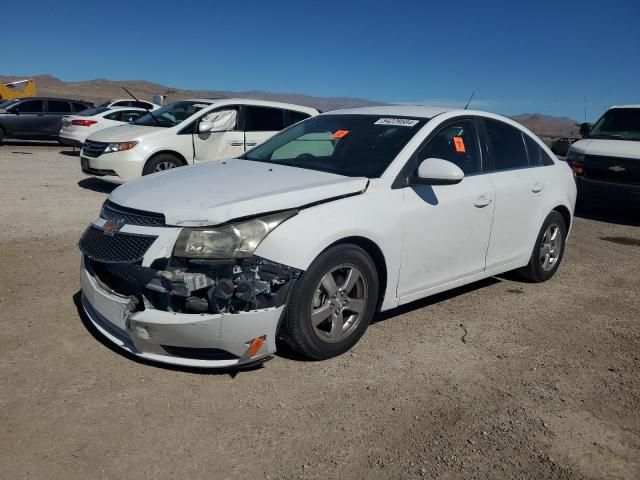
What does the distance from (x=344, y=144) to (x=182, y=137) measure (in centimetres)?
580

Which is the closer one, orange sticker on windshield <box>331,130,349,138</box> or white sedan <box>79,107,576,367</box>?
white sedan <box>79,107,576,367</box>

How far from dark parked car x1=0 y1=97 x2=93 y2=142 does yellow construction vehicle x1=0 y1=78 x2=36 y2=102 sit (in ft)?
34.4

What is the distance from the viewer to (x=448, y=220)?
4391 mm

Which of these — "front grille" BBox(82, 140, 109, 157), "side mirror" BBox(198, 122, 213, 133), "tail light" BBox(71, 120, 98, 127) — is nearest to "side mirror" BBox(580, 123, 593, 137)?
"side mirror" BBox(198, 122, 213, 133)

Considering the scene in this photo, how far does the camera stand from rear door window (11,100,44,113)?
58.9ft

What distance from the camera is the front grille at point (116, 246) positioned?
343 centimetres

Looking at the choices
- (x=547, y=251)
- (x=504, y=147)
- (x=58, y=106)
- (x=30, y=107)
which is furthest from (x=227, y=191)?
(x=58, y=106)

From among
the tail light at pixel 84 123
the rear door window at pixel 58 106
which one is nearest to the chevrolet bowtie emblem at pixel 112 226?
the tail light at pixel 84 123

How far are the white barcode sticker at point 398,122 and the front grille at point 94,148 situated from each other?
626 cm

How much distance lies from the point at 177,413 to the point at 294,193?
1.45 meters

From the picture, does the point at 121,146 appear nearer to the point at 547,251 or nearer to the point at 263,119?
the point at 263,119

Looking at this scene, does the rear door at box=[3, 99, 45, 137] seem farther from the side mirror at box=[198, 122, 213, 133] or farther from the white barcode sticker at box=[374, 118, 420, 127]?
the white barcode sticker at box=[374, 118, 420, 127]

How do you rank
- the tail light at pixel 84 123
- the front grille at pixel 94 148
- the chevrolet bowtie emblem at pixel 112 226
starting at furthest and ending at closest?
the tail light at pixel 84 123, the front grille at pixel 94 148, the chevrolet bowtie emblem at pixel 112 226

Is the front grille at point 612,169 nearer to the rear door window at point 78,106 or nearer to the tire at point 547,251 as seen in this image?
the tire at point 547,251
